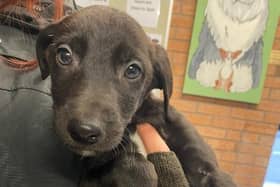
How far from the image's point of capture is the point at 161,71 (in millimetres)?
1099

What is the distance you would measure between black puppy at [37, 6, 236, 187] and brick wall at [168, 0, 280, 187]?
7.32ft

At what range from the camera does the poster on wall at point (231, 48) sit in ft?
10.0

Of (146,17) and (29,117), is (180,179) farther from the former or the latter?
(146,17)

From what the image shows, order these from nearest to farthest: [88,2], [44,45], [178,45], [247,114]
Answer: [44,45], [88,2], [178,45], [247,114]

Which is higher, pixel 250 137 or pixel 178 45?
pixel 178 45

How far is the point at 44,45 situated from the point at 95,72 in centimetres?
19

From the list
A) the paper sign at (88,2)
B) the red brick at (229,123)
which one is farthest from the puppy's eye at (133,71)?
the red brick at (229,123)

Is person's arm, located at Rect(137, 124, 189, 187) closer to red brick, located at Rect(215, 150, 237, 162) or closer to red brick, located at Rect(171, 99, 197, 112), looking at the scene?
Answer: red brick, located at Rect(171, 99, 197, 112)

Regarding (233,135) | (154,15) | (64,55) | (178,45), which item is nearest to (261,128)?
(233,135)

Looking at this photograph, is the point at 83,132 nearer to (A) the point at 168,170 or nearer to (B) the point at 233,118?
(A) the point at 168,170

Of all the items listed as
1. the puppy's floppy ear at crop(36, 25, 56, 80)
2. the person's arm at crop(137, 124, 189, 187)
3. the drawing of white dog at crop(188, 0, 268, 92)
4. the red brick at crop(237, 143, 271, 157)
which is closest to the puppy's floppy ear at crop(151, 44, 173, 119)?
the person's arm at crop(137, 124, 189, 187)

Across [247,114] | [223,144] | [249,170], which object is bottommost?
[249,170]

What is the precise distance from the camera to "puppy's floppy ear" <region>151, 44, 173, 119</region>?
1.09m

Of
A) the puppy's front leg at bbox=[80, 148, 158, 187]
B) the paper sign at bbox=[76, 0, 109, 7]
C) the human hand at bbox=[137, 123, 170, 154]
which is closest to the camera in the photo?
the puppy's front leg at bbox=[80, 148, 158, 187]
